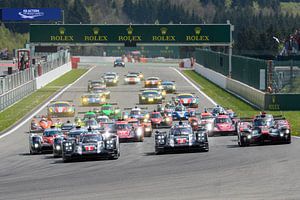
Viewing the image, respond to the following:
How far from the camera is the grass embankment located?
193 feet

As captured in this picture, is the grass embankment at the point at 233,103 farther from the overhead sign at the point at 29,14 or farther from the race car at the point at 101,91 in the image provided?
the overhead sign at the point at 29,14

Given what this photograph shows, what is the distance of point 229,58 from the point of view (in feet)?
307

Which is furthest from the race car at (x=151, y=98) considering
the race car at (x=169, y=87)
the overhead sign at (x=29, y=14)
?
the overhead sign at (x=29, y=14)

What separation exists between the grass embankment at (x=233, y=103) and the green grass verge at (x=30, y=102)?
15.1m

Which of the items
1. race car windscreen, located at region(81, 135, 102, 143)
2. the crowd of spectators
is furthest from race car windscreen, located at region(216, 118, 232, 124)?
the crowd of spectators

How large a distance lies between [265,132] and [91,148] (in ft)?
26.3

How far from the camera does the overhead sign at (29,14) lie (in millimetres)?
151750

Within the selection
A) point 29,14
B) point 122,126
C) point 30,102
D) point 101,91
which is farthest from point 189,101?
point 29,14

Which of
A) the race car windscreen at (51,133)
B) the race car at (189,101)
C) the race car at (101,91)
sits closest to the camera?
the race car windscreen at (51,133)

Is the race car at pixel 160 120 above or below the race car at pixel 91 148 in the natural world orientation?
below

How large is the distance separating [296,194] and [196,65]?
111330mm

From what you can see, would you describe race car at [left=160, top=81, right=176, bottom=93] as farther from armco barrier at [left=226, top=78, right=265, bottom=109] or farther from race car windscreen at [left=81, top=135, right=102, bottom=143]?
race car windscreen at [left=81, top=135, right=102, bottom=143]

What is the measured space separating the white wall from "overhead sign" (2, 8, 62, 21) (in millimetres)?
17908

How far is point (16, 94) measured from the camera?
80188 mm
